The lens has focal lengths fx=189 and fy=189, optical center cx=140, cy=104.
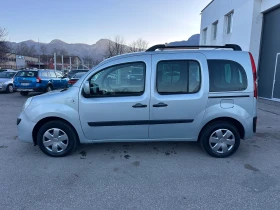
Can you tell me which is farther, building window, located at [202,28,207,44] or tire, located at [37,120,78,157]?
building window, located at [202,28,207,44]

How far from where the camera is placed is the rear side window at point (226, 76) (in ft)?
10.7

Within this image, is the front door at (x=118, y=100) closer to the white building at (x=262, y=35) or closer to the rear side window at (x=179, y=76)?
A: the rear side window at (x=179, y=76)

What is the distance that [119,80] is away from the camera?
10.9 ft

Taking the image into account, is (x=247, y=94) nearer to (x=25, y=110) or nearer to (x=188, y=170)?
(x=188, y=170)

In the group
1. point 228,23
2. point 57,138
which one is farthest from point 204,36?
point 57,138

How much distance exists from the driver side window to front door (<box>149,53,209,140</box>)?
0.26 metres

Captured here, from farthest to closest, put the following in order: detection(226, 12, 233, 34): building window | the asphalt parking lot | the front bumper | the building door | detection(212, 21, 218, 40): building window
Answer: detection(212, 21, 218, 40): building window, detection(226, 12, 233, 34): building window, the building door, the front bumper, the asphalt parking lot

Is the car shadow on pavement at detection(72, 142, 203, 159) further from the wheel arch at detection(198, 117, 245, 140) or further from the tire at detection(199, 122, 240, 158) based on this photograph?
the wheel arch at detection(198, 117, 245, 140)

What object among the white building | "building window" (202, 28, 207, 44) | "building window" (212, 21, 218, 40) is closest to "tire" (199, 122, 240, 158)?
the white building

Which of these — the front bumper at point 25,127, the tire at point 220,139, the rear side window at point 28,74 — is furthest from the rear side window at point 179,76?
the rear side window at point 28,74

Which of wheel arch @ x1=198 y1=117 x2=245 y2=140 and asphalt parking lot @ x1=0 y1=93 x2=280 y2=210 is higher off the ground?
wheel arch @ x1=198 y1=117 x2=245 y2=140

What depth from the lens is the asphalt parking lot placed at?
7.59 feet

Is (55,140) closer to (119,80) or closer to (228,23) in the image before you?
(119,80)

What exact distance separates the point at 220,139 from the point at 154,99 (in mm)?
1420
